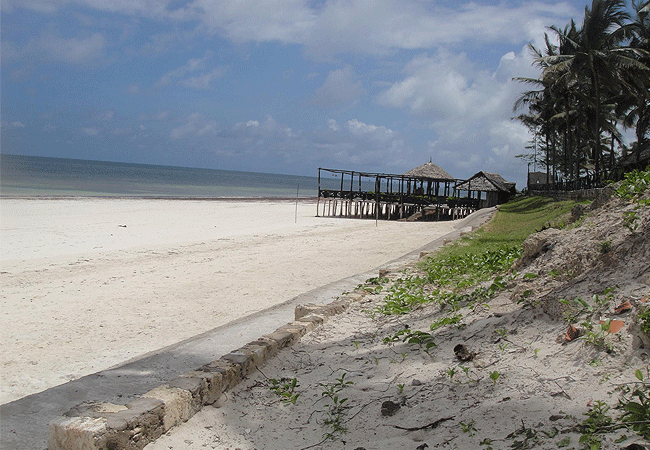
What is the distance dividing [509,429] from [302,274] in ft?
26.6

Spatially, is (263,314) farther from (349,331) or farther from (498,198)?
(498,198)

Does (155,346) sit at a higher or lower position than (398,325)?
lower

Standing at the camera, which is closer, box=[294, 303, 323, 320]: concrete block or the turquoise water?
box=[294, 303, 323, 320]: concrete block

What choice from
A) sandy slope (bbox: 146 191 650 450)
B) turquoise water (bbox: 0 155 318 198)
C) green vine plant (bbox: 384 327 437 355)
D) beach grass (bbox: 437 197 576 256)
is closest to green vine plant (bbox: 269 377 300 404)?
sandy slope (bbox: 146 191 650 450)

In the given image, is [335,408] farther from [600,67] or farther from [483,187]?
[483,187]

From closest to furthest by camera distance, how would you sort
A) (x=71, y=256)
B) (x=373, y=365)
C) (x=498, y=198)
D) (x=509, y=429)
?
(x=509, y=429), (x=373, y=365), (x=71, y=256), (x=498, y=198)

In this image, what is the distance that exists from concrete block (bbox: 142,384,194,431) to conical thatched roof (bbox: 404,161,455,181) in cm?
3271

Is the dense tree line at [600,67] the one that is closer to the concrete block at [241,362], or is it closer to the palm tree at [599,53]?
the palm tree at [599,53]

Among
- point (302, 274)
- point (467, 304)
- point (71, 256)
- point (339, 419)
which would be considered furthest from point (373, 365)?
point (71, 256)

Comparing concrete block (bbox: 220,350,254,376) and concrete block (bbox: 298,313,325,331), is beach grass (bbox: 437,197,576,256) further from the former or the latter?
concrete block (bbox: 220,350,254,376)

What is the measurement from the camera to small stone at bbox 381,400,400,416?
313 cm

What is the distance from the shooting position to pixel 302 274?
10.6 metres

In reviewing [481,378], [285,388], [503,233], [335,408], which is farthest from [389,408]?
[503,233]

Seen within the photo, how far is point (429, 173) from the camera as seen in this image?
117ft
